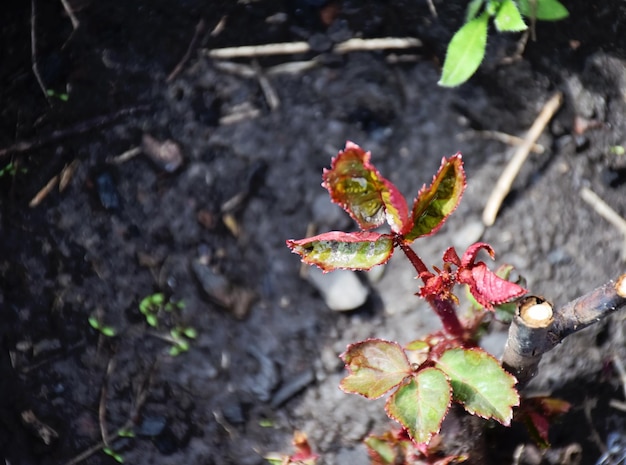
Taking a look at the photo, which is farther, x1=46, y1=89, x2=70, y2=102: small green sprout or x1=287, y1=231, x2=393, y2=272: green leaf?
x1=46, y1=89, x2=70, y2=102: small green sprout

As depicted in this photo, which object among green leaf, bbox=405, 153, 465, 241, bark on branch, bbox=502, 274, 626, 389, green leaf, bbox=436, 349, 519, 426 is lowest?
green leaf, bbox=436, 349, 519, 426

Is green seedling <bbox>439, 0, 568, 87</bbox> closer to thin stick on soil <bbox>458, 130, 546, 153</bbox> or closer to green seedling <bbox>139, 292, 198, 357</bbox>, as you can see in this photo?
thin stick on soil <bbox>458, 130, 546, 153</bbox>

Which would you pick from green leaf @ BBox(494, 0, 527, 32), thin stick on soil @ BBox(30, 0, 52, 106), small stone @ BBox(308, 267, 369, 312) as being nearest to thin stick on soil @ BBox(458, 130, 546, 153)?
green leaf @ BBox(494, 0, 527, 32)

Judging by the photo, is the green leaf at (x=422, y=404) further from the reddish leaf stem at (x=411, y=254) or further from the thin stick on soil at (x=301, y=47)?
the thin stick on soil at (x=301, y=47)

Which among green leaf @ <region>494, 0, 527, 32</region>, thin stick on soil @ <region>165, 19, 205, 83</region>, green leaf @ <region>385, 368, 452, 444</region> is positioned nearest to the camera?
green leaf @ <region>385, 368, 452, 444</region>

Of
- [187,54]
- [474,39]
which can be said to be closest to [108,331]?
[187,54]

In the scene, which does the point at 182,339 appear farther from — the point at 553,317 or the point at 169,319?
the point at 553,317

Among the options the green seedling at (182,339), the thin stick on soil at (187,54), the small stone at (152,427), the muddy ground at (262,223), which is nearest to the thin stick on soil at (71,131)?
the muddy ground at (262,223)

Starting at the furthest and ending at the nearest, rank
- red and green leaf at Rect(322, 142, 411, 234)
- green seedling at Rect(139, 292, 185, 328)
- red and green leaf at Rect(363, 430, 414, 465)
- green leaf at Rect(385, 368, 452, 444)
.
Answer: green seedling at Rect(139, 292, 185, 328) < red and green leaf at Rect(363, 430, 414, 465) < green leaf at Rect(385, 368, 452, 444) < red and green leaf at Rect(322, 142, 411, 234)
